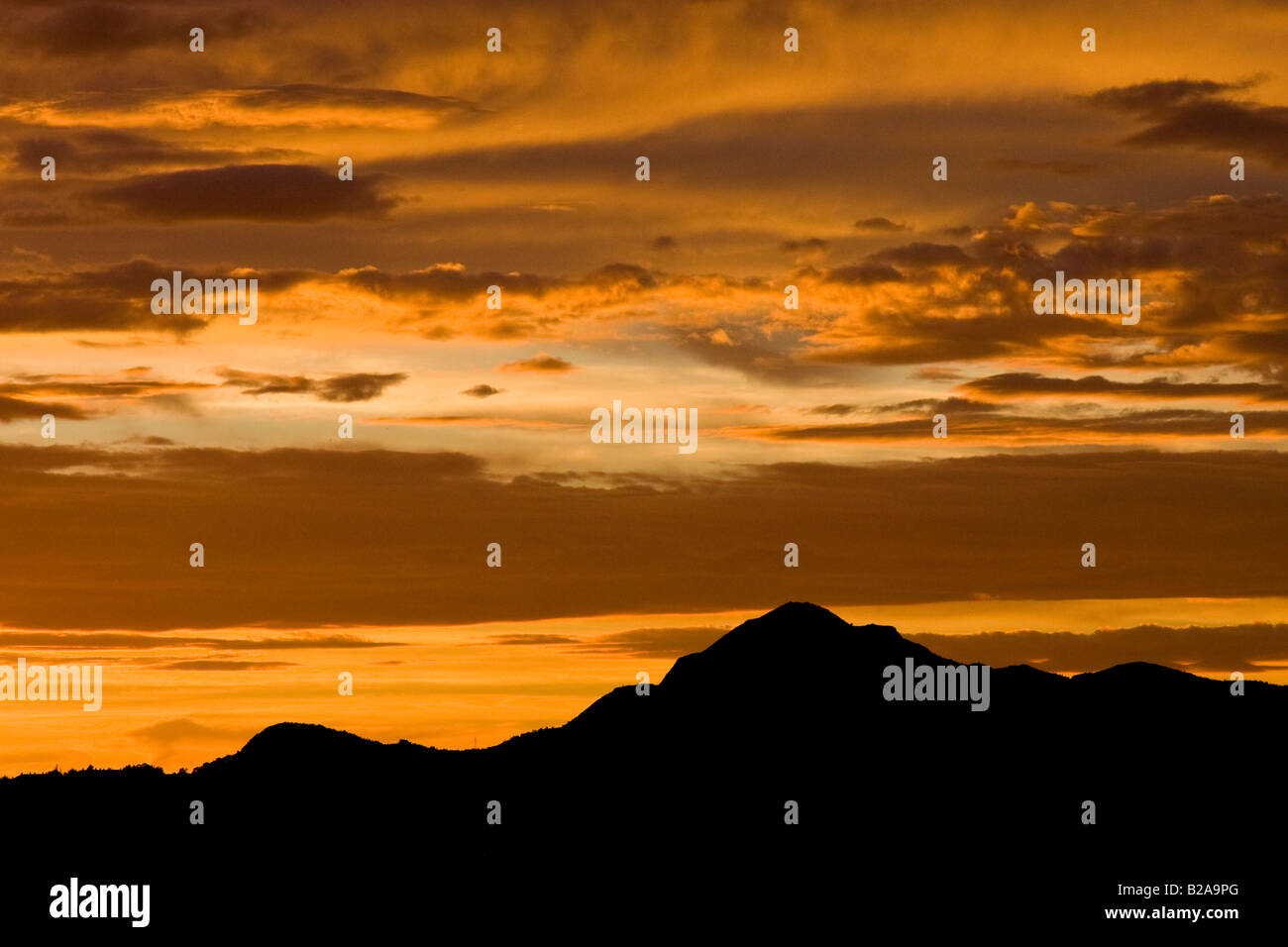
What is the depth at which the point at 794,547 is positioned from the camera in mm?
81625

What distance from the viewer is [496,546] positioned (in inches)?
3022
